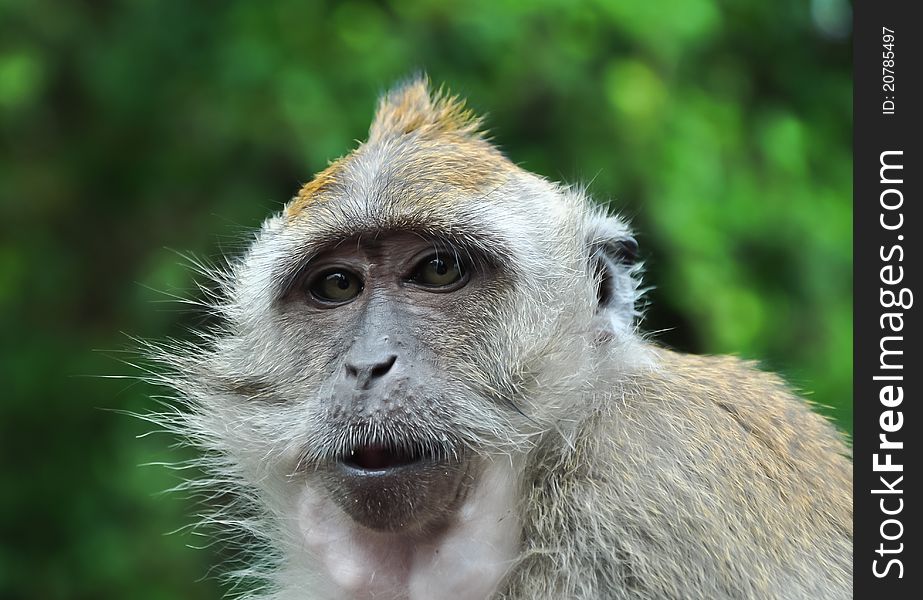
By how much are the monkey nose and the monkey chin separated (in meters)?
0.21

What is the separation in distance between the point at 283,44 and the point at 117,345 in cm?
227

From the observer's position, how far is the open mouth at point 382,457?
3385 millimetres

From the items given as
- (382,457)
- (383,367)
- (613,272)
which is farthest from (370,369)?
(613,272)

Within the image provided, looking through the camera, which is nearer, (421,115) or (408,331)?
(408,331)

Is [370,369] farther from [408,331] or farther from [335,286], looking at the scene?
[335,286]

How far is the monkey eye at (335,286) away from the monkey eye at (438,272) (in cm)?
23

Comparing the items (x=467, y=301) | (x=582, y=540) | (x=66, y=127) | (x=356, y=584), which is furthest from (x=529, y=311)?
(x=66, y=127)

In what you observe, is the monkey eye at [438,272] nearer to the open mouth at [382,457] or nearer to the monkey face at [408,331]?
the monkey face at [408,331]

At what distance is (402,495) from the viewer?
333 cm

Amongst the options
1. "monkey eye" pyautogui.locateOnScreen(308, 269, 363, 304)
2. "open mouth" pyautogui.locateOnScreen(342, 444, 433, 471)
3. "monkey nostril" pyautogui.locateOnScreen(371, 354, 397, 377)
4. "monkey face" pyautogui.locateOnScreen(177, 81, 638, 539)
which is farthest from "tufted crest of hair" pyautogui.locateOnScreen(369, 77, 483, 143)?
"open mouth" pyautogui.locateOnScreen(342, 444, 433, 471)

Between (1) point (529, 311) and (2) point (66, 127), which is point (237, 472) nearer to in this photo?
(1) point (529, 311)

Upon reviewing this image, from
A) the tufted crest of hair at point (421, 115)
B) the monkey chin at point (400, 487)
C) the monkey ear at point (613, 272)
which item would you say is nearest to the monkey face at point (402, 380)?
the monkey chin at point (400, 487)

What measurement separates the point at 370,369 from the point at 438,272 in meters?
0.56
